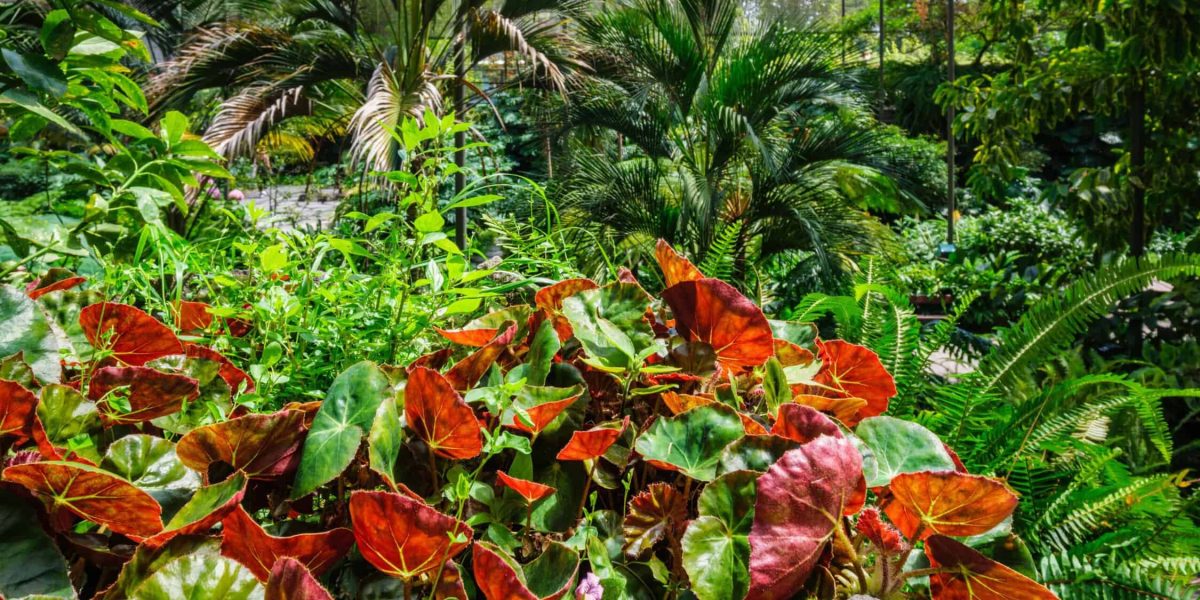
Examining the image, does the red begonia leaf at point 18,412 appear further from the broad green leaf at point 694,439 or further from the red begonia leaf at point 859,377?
the red begonia leaf at point 859,377

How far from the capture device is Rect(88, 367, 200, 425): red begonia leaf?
44cm

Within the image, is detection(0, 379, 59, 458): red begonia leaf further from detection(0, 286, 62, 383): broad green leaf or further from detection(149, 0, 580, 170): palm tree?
detection(149, 0, 580, 170): palm tree

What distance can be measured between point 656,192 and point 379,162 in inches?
69.9

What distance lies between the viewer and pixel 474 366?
0.48 metres

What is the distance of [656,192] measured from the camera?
16.6 ft

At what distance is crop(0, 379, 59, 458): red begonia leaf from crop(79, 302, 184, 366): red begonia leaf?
0.13m

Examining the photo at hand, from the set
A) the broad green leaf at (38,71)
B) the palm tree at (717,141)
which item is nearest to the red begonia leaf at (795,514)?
the broad green leaf at (38,71)

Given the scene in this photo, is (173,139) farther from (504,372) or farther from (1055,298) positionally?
(1055,298)

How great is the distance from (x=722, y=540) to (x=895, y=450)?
0.44ft

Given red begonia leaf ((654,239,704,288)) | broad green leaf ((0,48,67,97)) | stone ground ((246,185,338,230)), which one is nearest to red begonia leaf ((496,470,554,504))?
red begonia leaf ((654,239,704,288))

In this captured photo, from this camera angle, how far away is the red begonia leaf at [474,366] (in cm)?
48

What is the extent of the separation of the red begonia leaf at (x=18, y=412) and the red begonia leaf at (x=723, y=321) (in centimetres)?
35

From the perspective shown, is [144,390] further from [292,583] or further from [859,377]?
[859,377]

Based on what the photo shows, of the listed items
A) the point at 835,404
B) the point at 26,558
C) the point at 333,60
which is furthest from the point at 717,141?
the point at 26,558
